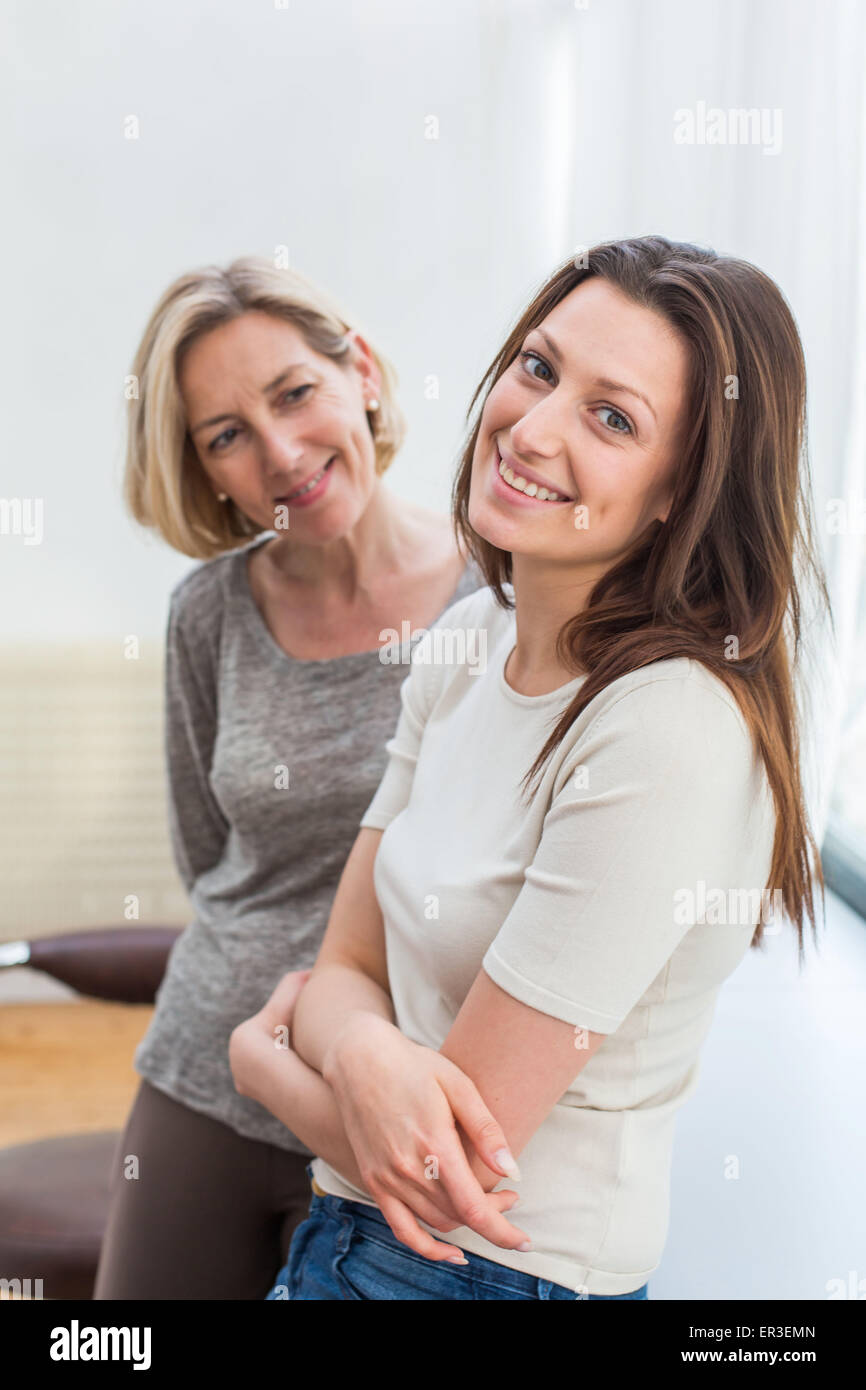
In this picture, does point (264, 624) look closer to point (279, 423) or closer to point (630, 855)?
point (279, 423)

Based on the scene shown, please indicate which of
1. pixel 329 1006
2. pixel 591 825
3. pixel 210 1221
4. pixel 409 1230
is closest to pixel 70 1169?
pixel 210 1221

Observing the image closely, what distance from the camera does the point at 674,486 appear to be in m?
0.87

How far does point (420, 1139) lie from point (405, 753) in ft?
1.14

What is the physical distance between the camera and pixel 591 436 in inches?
33.1

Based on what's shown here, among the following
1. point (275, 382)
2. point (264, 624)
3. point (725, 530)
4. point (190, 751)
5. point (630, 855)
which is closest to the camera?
point (630, 855)

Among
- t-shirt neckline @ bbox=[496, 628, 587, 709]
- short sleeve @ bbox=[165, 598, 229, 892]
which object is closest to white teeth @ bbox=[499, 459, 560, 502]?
t-shirt neckline @ bbox=[496, 628, 587, 709]

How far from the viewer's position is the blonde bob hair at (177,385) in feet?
4.39

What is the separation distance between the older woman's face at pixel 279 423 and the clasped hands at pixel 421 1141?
0.67m

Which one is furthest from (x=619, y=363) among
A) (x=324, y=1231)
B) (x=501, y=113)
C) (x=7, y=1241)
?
(x=501, y=113)

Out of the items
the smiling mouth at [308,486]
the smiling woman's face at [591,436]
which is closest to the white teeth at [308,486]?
the smiling mouth at [308,486]

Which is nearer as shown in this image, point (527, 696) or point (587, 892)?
point (587, 892)

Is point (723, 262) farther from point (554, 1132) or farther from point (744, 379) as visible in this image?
point (554, 1132)

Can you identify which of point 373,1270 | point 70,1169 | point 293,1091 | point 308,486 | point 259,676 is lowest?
point 70,1169
